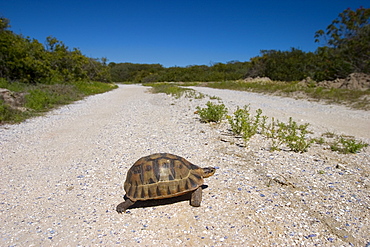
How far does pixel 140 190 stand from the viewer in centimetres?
313

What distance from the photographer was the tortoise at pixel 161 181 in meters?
3.12

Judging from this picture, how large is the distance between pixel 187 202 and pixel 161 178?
50 centimetres

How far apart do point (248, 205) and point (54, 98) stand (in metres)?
13.4

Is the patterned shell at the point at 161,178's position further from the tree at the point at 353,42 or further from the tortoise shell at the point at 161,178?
the tree at the point at 353,42

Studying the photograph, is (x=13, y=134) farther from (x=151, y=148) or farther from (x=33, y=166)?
(x=151, y=148)

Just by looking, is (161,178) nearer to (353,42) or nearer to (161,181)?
(161,181)

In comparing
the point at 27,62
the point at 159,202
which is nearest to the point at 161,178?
the point at 159,202

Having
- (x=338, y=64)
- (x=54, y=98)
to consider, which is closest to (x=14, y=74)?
(x=54, y=98)

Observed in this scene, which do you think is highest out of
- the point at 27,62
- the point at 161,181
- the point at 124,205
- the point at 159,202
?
the point at 27,62

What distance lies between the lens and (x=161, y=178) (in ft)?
10.5

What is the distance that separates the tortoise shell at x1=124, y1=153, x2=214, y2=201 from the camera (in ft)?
10.2

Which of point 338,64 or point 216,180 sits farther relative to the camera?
point 338,64

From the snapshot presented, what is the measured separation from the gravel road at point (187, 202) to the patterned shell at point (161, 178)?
24cm

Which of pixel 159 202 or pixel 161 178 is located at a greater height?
pixel 161 178
